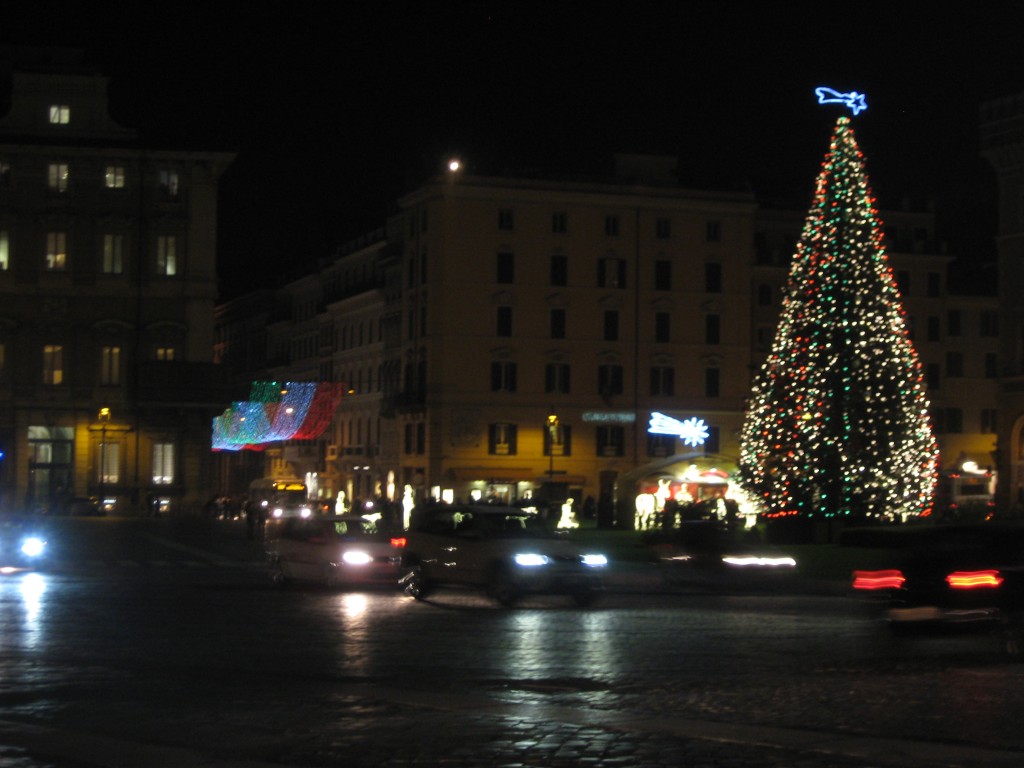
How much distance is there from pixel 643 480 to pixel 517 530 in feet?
100

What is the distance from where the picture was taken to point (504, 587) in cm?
2748

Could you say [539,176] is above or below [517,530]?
above

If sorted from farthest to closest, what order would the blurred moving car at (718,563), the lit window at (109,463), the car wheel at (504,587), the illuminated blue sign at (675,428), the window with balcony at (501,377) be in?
the window with balcony at (501,377)
the lit window at (109,463)
the illuminated blue sign at (675,428)
the blurred moving car at (718,563)
the car wheel at (504,587)

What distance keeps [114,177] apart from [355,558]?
177ft

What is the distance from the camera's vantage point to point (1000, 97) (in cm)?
7025

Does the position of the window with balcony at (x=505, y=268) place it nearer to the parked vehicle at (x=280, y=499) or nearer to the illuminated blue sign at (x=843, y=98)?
the parked vehicle at (x=280, y=499)

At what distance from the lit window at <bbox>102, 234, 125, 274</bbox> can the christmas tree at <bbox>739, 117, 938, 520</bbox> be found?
42191 mm

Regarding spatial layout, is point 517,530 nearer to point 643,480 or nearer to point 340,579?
point 340,579

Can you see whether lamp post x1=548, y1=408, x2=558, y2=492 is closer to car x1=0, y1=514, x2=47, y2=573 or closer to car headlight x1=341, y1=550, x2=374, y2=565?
car x1=0, y1=514, x2=47, y2=573

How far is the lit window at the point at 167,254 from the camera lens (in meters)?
83.2

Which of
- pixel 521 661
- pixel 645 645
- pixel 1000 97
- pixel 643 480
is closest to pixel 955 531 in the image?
pixel 645 645

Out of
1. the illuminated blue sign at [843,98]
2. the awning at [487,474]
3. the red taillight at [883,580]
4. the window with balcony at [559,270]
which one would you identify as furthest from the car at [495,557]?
the window with balcony at [559,270]

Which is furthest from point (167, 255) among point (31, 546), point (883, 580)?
point (883, 580)

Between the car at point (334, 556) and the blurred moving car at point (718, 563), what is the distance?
17.7 feet
